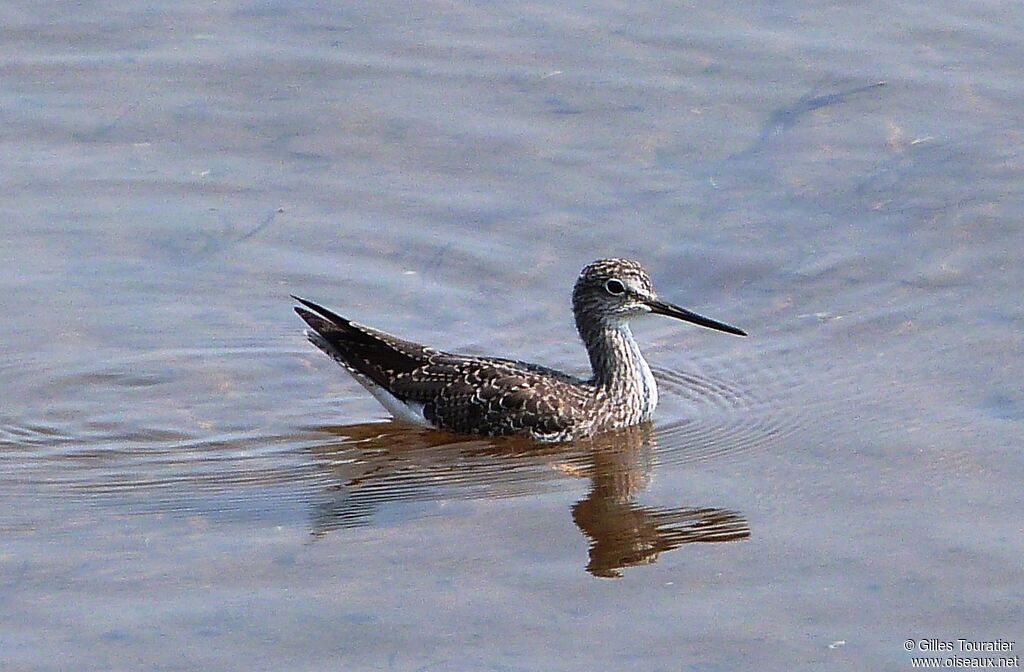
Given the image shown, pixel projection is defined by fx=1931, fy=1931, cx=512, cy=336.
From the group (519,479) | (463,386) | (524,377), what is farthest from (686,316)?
(519,479)

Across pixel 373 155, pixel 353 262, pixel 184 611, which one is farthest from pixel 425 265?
pixel 184 611

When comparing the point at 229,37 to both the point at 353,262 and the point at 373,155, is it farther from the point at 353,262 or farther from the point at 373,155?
the point at 353,262

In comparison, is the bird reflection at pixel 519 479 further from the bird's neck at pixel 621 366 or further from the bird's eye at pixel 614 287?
the bird's eye at pixel 614 287

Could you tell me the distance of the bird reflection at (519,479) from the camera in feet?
27.6

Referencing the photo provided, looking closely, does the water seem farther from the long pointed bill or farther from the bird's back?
the long pointed bill

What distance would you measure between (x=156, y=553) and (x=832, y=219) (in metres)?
5.47

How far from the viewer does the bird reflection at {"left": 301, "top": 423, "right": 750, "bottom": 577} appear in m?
8.42

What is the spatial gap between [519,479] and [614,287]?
1681 mm

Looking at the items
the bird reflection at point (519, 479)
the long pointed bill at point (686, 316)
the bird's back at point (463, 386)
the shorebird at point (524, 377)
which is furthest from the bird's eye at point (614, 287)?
the bird reflection at point (519, 479)

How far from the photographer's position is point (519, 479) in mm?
9273

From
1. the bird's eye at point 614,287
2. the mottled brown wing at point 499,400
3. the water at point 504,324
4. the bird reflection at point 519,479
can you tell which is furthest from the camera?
the bird's eye at point 614,287

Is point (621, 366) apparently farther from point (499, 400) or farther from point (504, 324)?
point (504, 324)

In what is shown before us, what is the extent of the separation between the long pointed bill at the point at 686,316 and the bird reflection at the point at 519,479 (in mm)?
627

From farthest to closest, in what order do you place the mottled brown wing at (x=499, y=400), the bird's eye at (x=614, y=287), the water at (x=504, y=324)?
the bird's eye at (x=614, y=287)
the mottled brown wing at (x=499, y=400)
the water at (x=504, y=324)
